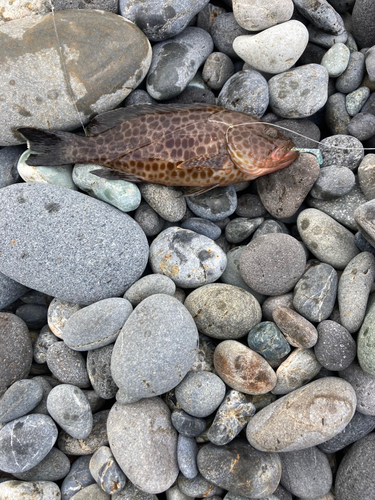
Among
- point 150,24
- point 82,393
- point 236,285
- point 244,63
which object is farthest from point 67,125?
point 82,393

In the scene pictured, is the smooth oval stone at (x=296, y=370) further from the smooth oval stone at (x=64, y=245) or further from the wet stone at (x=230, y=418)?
the smooth oval stone at (x=64, y=245)

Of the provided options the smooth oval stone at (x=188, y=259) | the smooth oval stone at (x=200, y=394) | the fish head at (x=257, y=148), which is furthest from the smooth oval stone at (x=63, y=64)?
the smooth oval stone at (x=200, y=394)

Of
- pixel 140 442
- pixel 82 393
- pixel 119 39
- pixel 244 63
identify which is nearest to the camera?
pixel 140 442

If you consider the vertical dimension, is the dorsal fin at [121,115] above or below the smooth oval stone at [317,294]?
above

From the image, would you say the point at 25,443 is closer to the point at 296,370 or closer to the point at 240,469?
the point at 240,469

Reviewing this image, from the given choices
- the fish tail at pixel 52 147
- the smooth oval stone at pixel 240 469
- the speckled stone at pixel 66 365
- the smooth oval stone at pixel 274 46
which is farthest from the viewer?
the smooth oval stone at pixel 274 46

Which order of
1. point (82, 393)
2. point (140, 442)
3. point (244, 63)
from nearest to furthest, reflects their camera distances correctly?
point (140, 442)
point (82, 393)
point (244, 63)

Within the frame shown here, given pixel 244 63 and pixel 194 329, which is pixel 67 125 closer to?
pixel 244 63
